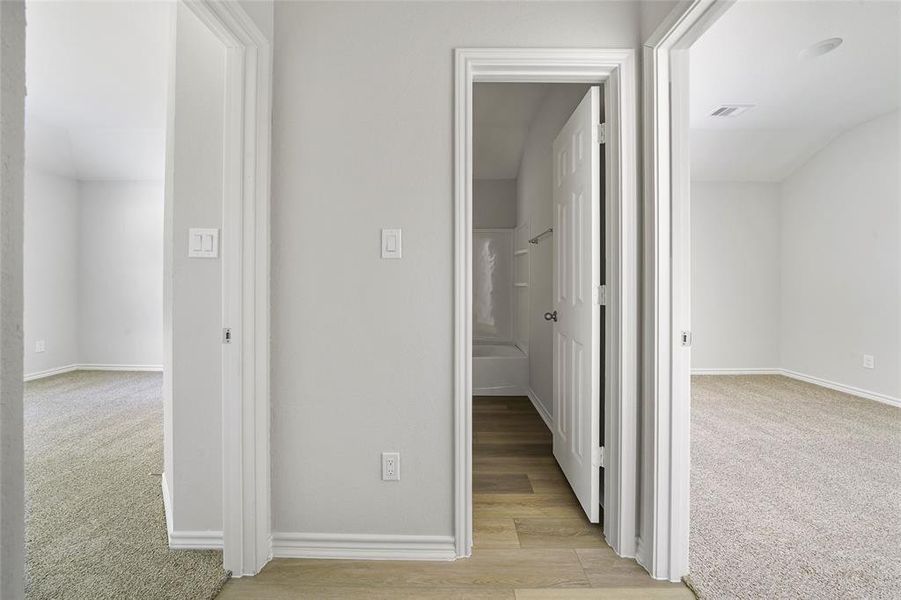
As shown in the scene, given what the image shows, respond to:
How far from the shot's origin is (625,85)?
5.38ft

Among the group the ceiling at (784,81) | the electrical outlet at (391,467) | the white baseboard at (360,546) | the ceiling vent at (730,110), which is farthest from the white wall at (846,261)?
the electrical outlet at (391,467)

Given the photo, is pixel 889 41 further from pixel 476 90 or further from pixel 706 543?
pixel 706 543

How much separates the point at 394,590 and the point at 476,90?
365 cm

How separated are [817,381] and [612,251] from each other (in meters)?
4.48

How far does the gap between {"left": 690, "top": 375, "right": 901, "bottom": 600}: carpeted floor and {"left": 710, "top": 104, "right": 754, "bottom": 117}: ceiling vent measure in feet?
8.96

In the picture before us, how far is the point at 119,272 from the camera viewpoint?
198 inches

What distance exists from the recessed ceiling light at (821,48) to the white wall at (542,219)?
167 centimetres

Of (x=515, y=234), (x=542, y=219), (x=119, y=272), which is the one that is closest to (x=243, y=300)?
(x=542, y=219)

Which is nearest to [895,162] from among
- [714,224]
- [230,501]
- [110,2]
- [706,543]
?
[714,224]

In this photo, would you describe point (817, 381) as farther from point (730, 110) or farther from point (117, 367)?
point (117, 367)

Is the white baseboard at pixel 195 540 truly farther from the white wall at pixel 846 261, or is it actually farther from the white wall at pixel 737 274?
the white wall at pixel 846 261

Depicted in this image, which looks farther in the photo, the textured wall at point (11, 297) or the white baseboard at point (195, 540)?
the white baseboard at point (195, 540)

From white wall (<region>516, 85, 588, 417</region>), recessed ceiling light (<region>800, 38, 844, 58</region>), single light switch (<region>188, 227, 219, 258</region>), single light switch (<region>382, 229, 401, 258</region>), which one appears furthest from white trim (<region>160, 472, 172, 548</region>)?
recessed ceiling light (<region>800, 38, 844, 58</region>)

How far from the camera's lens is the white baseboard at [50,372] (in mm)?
4414
